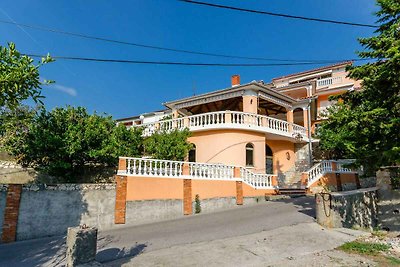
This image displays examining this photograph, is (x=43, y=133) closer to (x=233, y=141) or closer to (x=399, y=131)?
(x=233, y=141)

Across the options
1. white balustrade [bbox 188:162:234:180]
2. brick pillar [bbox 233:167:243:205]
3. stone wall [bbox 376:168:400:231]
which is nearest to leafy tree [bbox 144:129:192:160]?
white balustrade [bbox 188:162:234:180]

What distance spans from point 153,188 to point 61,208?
339cm

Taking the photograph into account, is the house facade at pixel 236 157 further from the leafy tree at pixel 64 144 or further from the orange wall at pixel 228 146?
the leafy tree at pixel 64 144

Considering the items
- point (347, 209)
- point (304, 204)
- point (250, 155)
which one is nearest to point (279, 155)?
point (250, 155)

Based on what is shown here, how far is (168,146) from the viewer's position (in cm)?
1373

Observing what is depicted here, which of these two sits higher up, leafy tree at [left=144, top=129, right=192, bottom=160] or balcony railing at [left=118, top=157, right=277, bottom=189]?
leafy tree at [left=144, top=129, right=192, bottom=160]

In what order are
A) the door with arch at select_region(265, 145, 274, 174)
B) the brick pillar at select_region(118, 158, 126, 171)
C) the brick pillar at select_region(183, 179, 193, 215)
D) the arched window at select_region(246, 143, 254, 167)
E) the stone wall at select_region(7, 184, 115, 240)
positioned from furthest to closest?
the door with arch at select_region(265, 145, 274, 174) < the arched window at select_region(246, 143, 254, 167) < the brick pillar at select_region(183, 179, 193, 215) < the brick pillar at select_region(118, 158, 126, 171) < the stone wall at select_region(7, 184, 115, 240)

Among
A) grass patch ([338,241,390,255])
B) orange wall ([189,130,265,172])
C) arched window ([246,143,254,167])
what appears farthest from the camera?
arched window ([246,143,254,167])

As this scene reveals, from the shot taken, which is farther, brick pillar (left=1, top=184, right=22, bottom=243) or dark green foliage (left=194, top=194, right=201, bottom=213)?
dark green foliage (left=194, top=194, right=201, bottom=213)

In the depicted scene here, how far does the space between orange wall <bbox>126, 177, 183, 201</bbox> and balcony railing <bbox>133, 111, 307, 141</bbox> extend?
601cm

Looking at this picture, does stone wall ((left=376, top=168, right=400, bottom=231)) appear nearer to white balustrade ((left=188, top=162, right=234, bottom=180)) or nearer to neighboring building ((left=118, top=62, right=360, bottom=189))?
neighboring building ((left=118, top=62, right=360, bottom=189))

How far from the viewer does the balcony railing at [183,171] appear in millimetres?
10461

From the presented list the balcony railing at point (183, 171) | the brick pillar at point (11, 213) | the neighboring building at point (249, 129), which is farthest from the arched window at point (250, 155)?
the brick pillar at point (11, 213)

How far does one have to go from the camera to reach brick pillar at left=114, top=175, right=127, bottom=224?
9656mm
